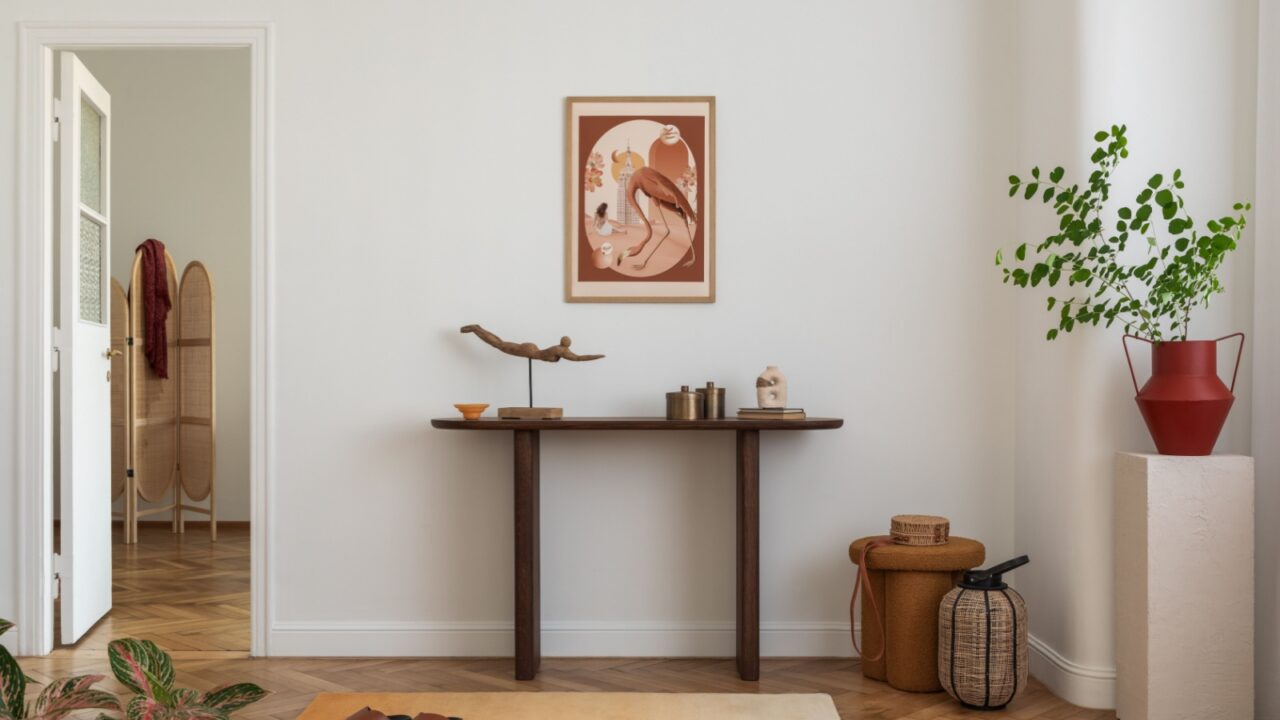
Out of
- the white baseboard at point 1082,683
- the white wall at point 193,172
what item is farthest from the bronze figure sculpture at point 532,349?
the white wall at point 193,172

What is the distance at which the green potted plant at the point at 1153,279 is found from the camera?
2717 mm

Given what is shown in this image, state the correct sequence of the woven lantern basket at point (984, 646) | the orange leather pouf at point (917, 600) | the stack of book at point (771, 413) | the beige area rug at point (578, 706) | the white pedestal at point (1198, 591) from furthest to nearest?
the stack of book at point (771, 413) < the orange leather pouf at point (917, 600) < the woven lantern basket at point (984, 646) < the white pedestal at point (1198, 591) < the beige area rug at point (578, 706)

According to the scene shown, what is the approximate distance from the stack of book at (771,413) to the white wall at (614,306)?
0.96 feet

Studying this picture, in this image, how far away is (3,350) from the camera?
139 inches

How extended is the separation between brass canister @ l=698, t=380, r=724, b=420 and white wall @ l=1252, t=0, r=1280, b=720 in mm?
1529

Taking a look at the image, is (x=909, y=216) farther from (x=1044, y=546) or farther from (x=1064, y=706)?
(x=1064, y=706)

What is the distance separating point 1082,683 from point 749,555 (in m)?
1.02

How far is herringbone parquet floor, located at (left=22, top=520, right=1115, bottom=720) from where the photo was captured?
3012 mm

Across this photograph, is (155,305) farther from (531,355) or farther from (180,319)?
(531,355)

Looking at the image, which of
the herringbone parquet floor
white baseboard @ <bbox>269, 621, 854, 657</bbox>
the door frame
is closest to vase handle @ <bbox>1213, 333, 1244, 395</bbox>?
the herringbone parquet floor

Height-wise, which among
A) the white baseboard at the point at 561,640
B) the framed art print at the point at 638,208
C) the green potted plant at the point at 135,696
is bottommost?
the white baseboard at the point at 561,640

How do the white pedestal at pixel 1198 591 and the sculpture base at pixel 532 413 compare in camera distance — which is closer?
the white pedestal at pixel 1198 591

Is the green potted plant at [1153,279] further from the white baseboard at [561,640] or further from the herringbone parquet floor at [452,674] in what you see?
the white baseboard at [561,640]

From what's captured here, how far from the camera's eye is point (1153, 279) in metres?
2.97
